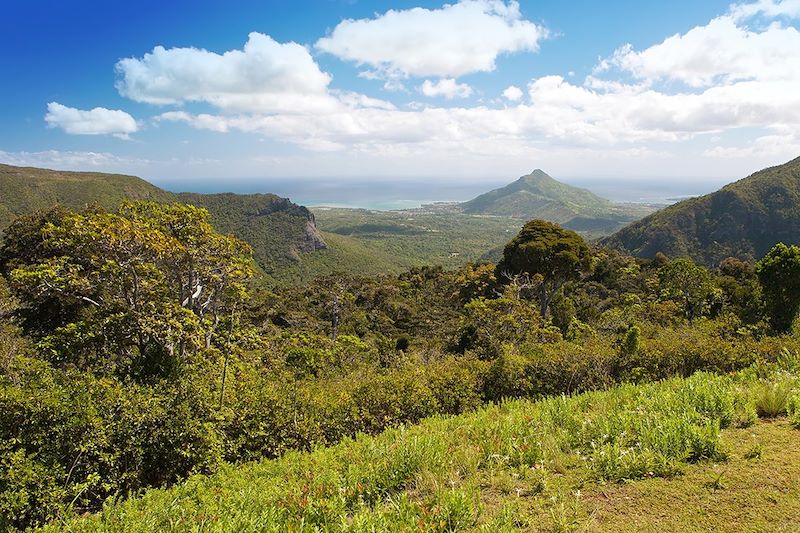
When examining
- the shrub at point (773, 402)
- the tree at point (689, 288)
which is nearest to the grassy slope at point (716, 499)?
the shrub at point (773, 402)

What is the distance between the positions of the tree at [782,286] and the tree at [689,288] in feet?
17.2

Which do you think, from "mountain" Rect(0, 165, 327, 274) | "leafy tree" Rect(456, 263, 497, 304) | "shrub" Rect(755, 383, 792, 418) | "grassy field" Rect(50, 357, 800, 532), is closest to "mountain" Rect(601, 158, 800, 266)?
"leafy tree" Rect(456, 263, 497, 304)

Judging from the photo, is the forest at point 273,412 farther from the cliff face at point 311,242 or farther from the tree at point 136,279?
the cliff face at point 311,242

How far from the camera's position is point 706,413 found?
182 inches

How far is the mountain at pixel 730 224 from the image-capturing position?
75688mm

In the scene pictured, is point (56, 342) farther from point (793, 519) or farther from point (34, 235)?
point (793, 519)

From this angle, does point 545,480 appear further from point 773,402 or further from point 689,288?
point 689,288

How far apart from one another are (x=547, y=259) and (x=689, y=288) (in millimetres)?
7035

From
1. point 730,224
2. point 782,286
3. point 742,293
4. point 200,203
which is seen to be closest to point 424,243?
point 200,203

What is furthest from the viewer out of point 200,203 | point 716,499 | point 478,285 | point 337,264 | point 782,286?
point 200,203

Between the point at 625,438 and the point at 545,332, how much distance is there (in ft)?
Result: 40.3

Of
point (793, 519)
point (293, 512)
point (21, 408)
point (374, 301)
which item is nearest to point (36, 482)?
point (21, 408)

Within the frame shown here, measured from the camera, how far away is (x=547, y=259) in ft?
80.1

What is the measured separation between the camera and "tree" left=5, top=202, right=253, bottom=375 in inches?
329
